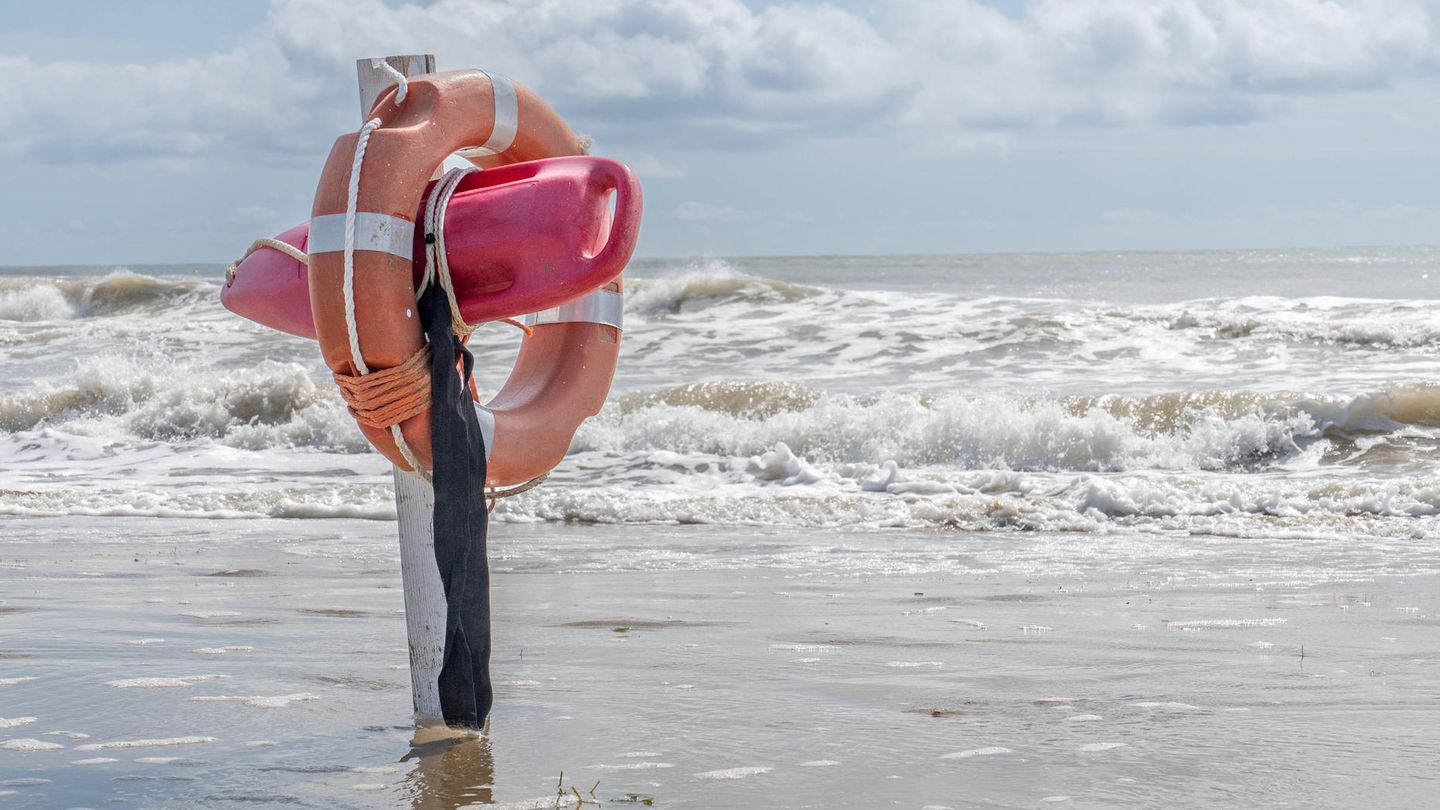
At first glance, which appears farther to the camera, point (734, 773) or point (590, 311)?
point (590, 311)

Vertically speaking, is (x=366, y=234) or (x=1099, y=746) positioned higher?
(x=366, y=234)

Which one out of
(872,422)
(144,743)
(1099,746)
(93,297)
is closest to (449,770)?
(144,743)

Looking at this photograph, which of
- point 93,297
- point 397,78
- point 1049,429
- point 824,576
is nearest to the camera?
point 397,78

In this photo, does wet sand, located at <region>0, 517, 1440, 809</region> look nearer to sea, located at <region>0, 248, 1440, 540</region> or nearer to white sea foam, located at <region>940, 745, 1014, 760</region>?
white sea foam, located at <region>940, 745, 1014, 760</region>

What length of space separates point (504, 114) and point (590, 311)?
0.48 metres

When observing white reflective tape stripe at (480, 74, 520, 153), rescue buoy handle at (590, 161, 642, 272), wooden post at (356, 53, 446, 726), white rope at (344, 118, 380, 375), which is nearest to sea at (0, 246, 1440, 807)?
wooden post at (356, 53, 446, 726)

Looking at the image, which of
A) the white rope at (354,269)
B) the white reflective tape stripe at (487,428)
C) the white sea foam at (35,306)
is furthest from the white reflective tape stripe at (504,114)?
the white sea foam at (35,306)

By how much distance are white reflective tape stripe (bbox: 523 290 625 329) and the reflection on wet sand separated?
94 cm

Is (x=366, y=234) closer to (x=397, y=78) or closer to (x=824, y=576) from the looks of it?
(x=397, y=78)

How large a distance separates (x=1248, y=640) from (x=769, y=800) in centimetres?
207

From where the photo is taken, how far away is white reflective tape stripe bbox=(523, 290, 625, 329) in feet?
10.4

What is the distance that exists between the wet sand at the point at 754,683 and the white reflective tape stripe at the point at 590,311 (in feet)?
2.93

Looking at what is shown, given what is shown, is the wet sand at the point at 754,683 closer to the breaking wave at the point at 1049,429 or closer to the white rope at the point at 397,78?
the white rope at the point at 397,78

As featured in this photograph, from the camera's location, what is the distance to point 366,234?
2654 mm
